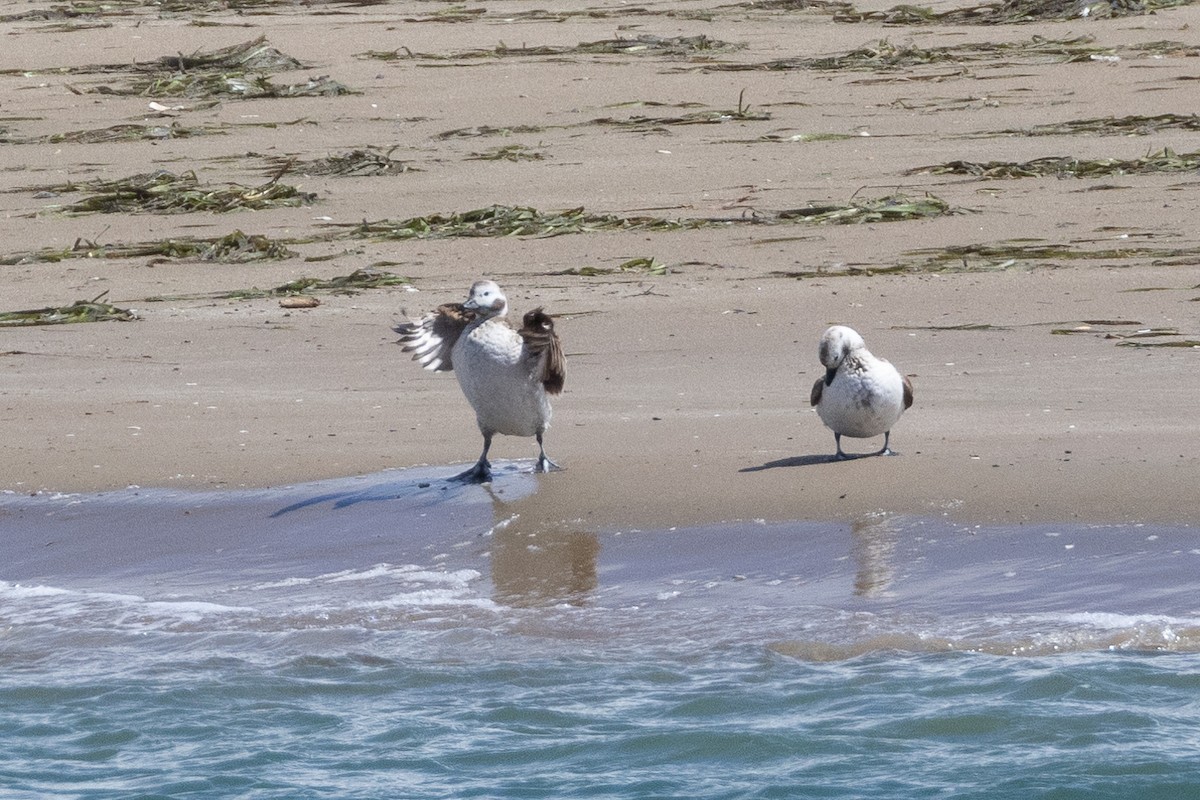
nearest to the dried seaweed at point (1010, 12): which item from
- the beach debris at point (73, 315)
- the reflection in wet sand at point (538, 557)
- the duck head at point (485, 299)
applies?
the beach debris at point (73, 315)

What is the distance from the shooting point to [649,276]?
1134 cm

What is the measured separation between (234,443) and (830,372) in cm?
278

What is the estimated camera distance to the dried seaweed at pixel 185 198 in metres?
13.5

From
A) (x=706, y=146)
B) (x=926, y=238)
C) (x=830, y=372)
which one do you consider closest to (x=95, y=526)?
(x=830, y=372)

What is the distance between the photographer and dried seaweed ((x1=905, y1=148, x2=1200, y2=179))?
13.0 m

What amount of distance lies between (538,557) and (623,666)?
0.95 meters

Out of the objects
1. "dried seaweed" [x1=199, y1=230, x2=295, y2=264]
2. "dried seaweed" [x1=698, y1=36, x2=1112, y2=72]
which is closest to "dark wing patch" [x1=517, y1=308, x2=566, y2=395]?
"dried seaweed" [x1=199, y1=230, x2=295, y2=264]

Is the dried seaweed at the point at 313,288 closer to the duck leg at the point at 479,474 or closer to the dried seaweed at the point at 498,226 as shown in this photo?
the dried seaweed at the point at 498,226

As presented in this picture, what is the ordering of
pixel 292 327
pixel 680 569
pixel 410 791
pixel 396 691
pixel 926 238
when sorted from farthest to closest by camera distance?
pixel 926 238, pixel 292 327, pixel 680 569, pixel 396 691, pixel 410 791

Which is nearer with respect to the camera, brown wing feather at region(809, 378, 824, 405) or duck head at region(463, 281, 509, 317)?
brown wing feather at region(809, 378, 824, 405)

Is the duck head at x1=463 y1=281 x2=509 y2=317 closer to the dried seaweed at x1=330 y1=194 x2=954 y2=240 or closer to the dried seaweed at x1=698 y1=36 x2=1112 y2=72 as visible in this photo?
the dried seaweed at x1=330 y1=194 x2=954 y2=240

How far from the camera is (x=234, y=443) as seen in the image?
8070mm

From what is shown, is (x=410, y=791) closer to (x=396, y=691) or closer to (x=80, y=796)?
(x=396, y=691)

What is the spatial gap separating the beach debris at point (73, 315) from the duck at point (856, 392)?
5.22 metres
